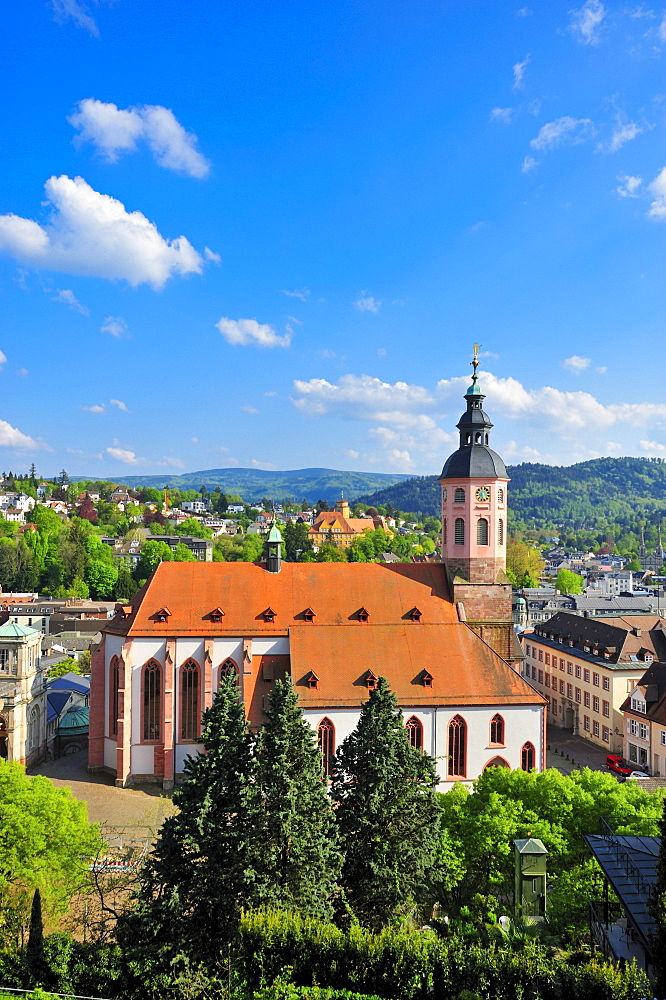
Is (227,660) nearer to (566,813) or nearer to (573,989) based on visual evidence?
(566,813)

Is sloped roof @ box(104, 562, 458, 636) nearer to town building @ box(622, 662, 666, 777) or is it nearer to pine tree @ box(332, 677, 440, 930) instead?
pine tree @ box(332, 677, 440, 930)

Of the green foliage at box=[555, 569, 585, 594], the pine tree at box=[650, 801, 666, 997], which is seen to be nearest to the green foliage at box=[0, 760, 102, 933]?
the pine tree at box=[650, 801, 666, 997]

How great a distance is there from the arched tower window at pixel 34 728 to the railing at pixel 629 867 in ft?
115

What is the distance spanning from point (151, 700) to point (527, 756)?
21762 mm

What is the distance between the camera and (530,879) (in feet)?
79.4

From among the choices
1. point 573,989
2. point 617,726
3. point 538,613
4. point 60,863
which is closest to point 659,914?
point 573,989

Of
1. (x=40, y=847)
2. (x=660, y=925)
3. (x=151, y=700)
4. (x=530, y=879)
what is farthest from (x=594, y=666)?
(x=40, y=847)

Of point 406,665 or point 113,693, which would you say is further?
point 113,693

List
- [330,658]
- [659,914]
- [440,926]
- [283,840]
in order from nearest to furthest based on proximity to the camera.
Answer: [659,914]
[283,840]
[440,926]
[330,658]

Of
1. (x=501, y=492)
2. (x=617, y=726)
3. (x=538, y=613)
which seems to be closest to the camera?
(x=501, y=492)

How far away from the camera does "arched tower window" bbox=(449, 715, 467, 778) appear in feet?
127

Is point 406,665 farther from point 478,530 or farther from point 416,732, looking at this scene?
point 478,530

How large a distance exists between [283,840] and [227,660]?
19.9 m

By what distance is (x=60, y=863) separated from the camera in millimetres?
25234
